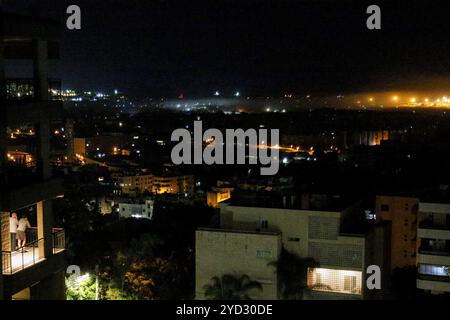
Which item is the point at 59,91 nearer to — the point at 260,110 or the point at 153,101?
the point at 260,110

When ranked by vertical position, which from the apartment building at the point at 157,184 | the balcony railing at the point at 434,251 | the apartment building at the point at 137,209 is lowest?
the apartment building at the point at 137,209

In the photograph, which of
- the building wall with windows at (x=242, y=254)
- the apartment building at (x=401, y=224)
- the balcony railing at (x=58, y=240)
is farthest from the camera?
the apartment building at (x=401, y=224)

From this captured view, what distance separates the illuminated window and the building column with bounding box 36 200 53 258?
4983 millimetres

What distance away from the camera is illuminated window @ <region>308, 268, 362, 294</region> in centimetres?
773

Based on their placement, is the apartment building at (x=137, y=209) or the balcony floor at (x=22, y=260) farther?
the apartment building at (x=137, y=209)

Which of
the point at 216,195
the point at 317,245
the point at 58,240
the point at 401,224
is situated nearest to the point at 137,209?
the point at 216,195

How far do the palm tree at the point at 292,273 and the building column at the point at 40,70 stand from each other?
16.4ft

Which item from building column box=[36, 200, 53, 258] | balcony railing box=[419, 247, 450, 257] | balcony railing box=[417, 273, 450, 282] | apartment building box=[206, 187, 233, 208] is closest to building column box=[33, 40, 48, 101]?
building column box=[36, 200, 53, 258]

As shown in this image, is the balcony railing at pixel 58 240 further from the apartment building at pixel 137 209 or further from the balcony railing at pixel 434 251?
the apartment building at pixel 137 209

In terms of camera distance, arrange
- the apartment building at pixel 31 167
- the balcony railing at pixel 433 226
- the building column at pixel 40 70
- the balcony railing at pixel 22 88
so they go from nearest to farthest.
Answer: the apartment building at pixel 31 167
the balcony railing at pixel 22 88
the building column at pixel 40 70
the balcony railing at pixel 433 226

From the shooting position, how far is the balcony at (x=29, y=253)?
3.09 m

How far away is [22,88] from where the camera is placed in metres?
3.31

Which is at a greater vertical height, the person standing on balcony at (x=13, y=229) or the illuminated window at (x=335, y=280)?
the person standing on balcony at (x=13, y=229)

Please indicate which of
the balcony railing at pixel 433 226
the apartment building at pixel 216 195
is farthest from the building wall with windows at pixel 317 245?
the apartment building at pixel 216 195
